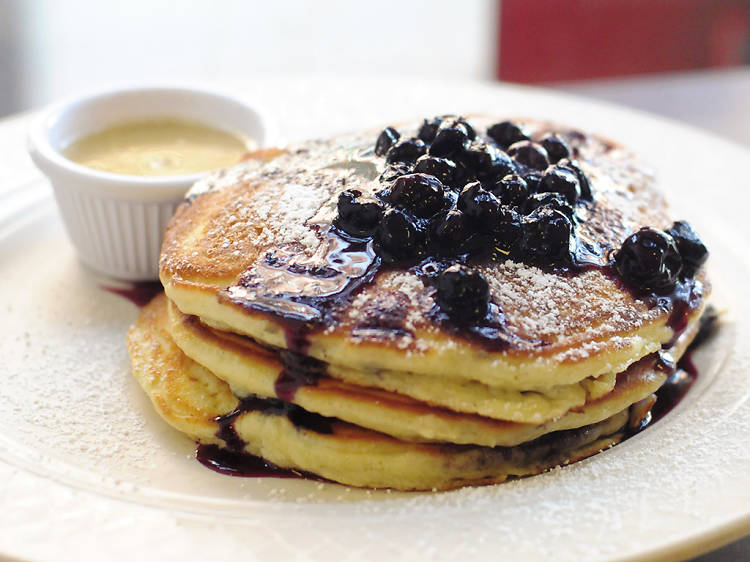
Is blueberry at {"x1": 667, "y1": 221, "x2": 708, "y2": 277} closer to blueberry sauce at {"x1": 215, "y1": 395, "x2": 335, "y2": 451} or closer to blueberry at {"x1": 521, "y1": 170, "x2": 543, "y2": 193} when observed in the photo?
blueberry at {"x1": 521, "y1": 170, "x2": 543, "y2": 193}

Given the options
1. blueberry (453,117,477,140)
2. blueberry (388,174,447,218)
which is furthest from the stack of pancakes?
blueberry (453,117,477,140)

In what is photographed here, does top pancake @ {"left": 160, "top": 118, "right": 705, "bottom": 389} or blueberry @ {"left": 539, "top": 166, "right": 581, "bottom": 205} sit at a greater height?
blueberry @ {"left": 539, "top": 166, "right": 581, "bottom": 205}

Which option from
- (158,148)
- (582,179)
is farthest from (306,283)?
(158,148)

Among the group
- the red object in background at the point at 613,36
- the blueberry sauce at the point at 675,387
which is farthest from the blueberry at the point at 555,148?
the red object in background at the point at 613,36

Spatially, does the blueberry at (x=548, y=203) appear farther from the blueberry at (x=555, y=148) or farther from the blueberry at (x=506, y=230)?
the blueberry at (x=555, y=148)

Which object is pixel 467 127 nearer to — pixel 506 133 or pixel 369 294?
pixel 506 133
